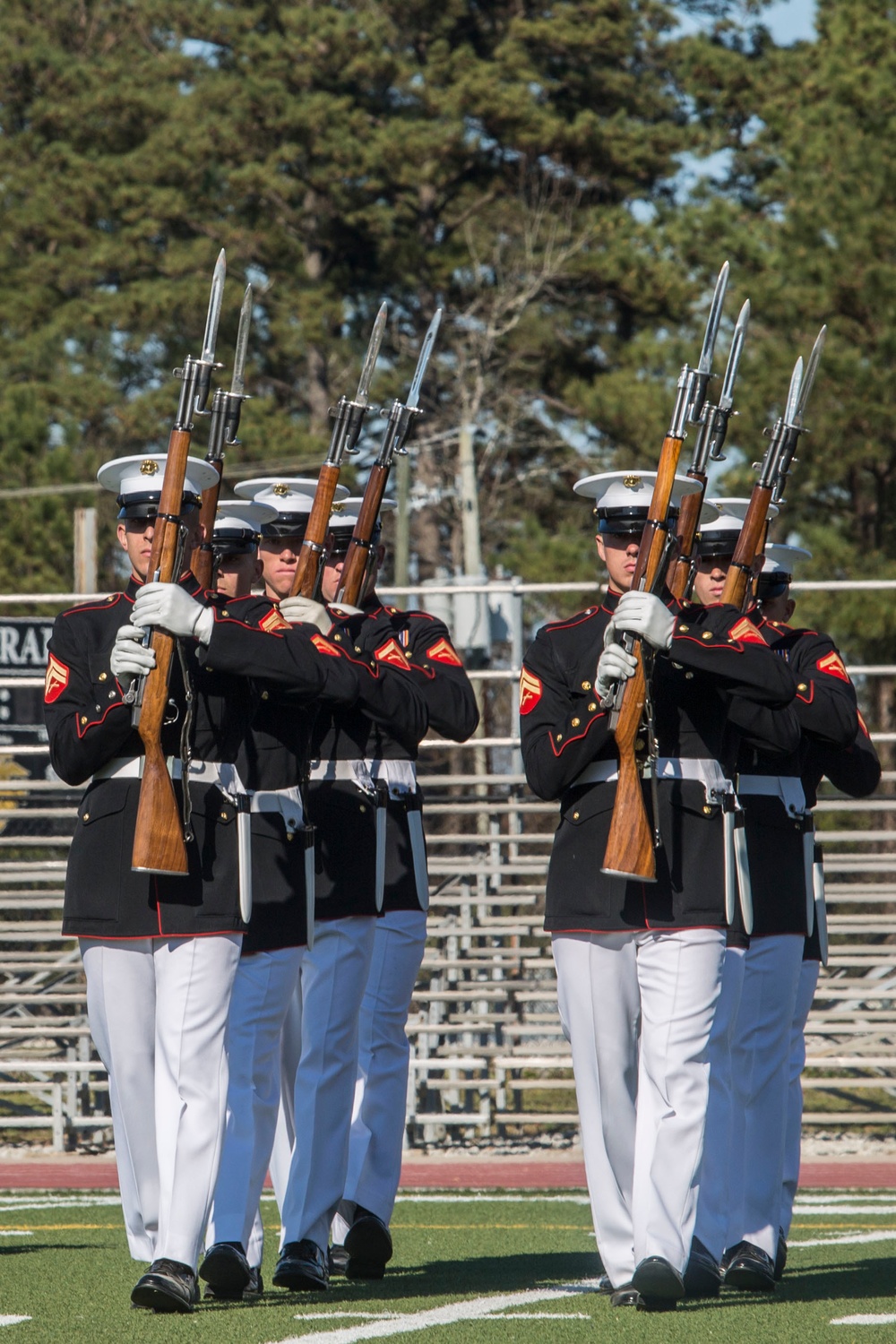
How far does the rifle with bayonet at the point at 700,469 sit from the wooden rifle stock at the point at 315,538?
3.59 ft

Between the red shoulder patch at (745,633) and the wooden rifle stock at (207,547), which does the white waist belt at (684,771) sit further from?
the wooden rifle stock at (207,547)

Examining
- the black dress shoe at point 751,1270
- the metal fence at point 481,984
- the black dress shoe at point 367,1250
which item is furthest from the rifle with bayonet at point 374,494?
the metal fence at point 481,984

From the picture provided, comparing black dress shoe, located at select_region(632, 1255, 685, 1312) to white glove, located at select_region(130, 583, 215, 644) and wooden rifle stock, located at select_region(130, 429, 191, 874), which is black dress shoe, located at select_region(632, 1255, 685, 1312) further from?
white glove, located at select_region(130, 583, 215, 644)

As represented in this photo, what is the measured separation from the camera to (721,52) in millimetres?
27562

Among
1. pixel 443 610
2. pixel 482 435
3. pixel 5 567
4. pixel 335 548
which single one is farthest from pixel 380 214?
pixel 335 548

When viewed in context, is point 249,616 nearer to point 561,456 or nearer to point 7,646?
point 7,646

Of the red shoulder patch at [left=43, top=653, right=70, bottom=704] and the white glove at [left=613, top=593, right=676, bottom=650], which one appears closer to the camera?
the white glove at [left=613, top=593, right=676, bottom=650]

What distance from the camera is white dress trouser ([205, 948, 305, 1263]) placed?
5652 millimetres

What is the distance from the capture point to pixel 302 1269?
5.88 metres

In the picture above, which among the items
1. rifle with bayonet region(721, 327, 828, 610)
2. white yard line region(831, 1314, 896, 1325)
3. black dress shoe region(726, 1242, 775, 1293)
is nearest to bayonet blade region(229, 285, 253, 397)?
rifle with bayonet region(721, 327, 828, 610)

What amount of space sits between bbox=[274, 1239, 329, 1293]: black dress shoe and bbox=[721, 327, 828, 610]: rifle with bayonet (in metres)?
2.26

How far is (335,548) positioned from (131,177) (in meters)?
23.5

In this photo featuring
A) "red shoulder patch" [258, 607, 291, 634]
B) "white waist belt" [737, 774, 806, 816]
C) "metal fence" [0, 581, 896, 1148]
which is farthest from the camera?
"metal fence" [0, 581, 896, 1148]

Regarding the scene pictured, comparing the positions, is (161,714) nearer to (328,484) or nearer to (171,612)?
(171,612)
